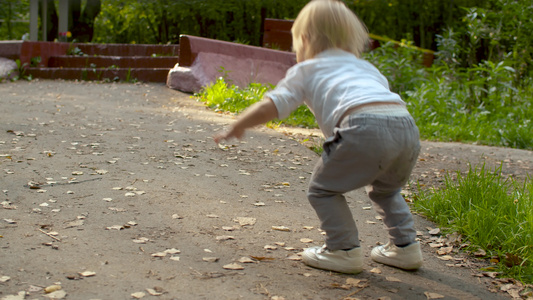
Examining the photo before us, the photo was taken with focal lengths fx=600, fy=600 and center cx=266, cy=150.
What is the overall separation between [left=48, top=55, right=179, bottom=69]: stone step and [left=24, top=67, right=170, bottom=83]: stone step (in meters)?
0.40

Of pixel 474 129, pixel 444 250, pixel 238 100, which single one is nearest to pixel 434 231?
pixel 444 250

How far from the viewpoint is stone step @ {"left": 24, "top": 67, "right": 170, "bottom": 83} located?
37.5 ft

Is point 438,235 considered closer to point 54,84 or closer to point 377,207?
point 377,207

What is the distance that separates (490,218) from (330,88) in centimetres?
147

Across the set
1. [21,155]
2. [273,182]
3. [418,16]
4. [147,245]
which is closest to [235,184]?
[273,182]

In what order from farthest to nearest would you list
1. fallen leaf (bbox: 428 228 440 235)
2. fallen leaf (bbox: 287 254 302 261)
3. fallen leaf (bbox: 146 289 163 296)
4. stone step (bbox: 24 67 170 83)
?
stone step (bbox: 24 67 170 83)
fallen leaf (bbox: 428 228 440 235)
fallen leaf (bbox: 287 254 302 261)
fallen leaf (bbox: 146 289 163 296)

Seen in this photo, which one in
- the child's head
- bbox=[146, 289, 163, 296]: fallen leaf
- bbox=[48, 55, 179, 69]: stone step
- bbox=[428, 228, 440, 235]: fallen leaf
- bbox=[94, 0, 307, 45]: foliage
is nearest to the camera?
bbox=[146, 289, 163, 296]: fallen leaf

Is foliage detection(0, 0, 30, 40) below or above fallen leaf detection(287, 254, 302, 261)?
above

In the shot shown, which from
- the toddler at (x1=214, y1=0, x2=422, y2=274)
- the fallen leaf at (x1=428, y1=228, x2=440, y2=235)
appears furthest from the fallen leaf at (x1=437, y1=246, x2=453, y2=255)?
the toddler at (x1=214, y1=0, x2=422, y2=274)

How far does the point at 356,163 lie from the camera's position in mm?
2719

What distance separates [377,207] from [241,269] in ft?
2.52

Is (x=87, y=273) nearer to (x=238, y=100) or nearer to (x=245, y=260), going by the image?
(x=245, y=260)

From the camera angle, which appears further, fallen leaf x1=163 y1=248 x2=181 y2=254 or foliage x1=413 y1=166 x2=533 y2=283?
foliage x1=413 y1=166 x2=533 y2=283

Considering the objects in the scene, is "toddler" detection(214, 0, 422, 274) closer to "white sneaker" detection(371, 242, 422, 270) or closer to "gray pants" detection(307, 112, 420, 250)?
"gray pants" detection(307, 112, 420, 250)
